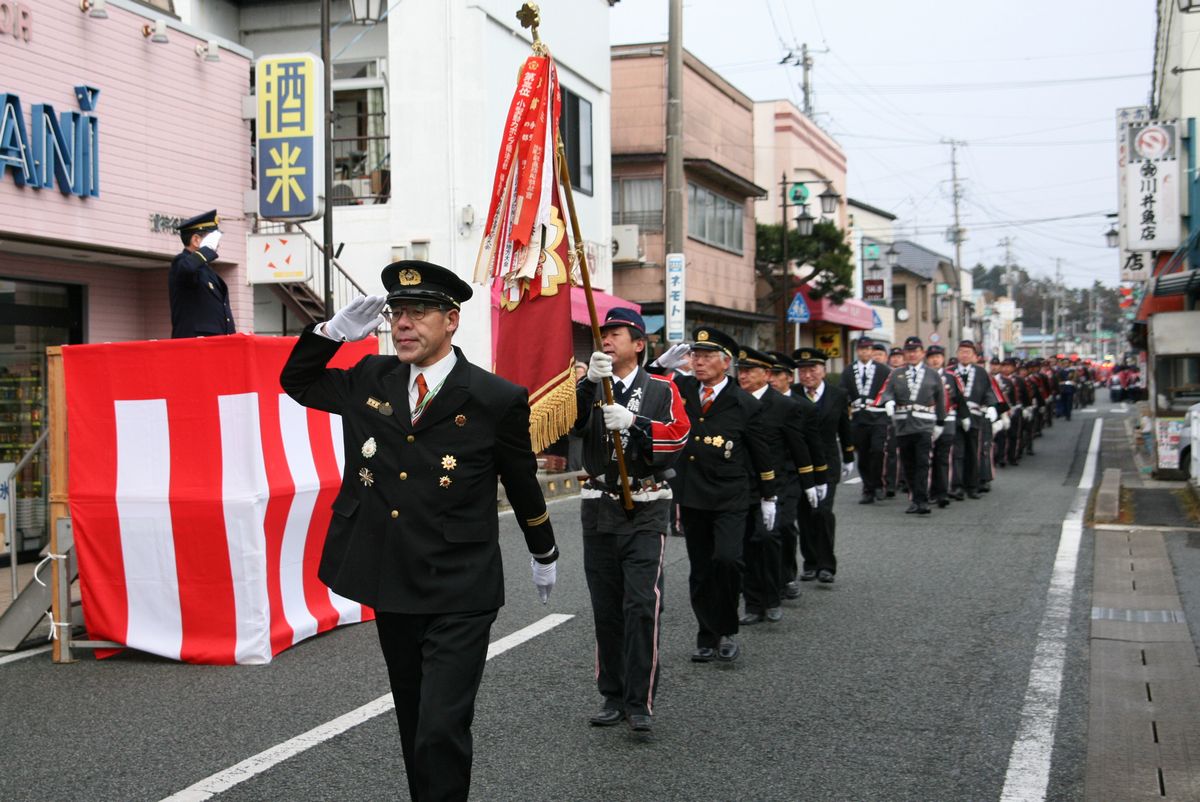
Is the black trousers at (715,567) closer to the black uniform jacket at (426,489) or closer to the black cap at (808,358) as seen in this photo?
the black uniform jacket at (426,489)

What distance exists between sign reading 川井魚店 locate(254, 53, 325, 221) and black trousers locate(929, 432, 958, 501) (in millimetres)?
8218

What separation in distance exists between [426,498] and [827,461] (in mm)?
6974

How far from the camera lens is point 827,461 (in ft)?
35.1

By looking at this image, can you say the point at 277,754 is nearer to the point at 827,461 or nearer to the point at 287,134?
the point at 827,461

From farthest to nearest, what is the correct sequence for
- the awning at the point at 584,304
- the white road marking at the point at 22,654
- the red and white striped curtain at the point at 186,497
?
the awning at the point at 584,304
the white road marking at the point at 22,654
the red and white striped curtain at the point at 186,497

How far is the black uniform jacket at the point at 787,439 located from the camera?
8.99m

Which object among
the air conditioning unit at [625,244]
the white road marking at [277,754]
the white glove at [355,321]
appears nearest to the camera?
the white glove at [355,321]

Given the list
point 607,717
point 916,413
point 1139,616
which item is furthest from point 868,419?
point 607,717

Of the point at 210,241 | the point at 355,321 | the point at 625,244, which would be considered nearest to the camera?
the point at 355,321

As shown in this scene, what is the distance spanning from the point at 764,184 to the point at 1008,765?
1440 inches

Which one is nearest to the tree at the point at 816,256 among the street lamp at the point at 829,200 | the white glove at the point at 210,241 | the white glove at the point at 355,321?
the street lamp at the point at 829,200

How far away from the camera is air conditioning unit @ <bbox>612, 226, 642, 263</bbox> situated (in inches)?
1035

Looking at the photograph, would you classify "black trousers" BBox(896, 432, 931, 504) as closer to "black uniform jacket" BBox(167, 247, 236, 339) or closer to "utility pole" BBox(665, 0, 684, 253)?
"utility pole" BBox(665, 0, 684, 253)

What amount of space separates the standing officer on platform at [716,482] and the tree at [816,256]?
27.1m
